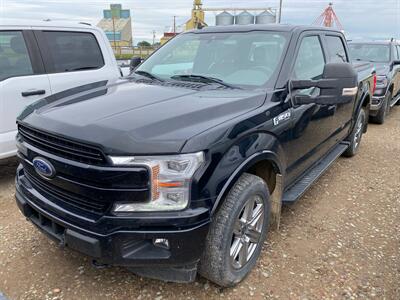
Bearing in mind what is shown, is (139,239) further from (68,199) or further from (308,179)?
(308,179)

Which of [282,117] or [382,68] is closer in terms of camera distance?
[282,117]

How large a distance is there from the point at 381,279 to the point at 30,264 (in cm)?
275

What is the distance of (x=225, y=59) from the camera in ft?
10.5

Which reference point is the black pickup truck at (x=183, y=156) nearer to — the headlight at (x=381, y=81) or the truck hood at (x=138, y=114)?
the truck hood at (x=138, y=114)

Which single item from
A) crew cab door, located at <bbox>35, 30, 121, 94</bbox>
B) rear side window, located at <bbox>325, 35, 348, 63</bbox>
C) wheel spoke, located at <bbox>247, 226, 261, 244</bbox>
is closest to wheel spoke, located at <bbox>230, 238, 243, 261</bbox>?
wheel spoke, located at <bbox>247, 226, 261, 244</bbox>

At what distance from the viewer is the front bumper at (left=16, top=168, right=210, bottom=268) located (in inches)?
77.7

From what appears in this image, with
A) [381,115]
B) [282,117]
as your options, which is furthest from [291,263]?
[381,115]

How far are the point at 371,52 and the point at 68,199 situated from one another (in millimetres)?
9028

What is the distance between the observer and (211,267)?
7.51 feet

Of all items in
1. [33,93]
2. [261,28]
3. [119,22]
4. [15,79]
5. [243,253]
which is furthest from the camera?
[119,22]

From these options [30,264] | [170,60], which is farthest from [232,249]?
[170,60]

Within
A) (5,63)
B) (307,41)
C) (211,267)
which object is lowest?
(211,267)

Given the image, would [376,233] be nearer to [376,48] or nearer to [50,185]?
[50,185]

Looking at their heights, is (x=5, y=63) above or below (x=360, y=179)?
above
